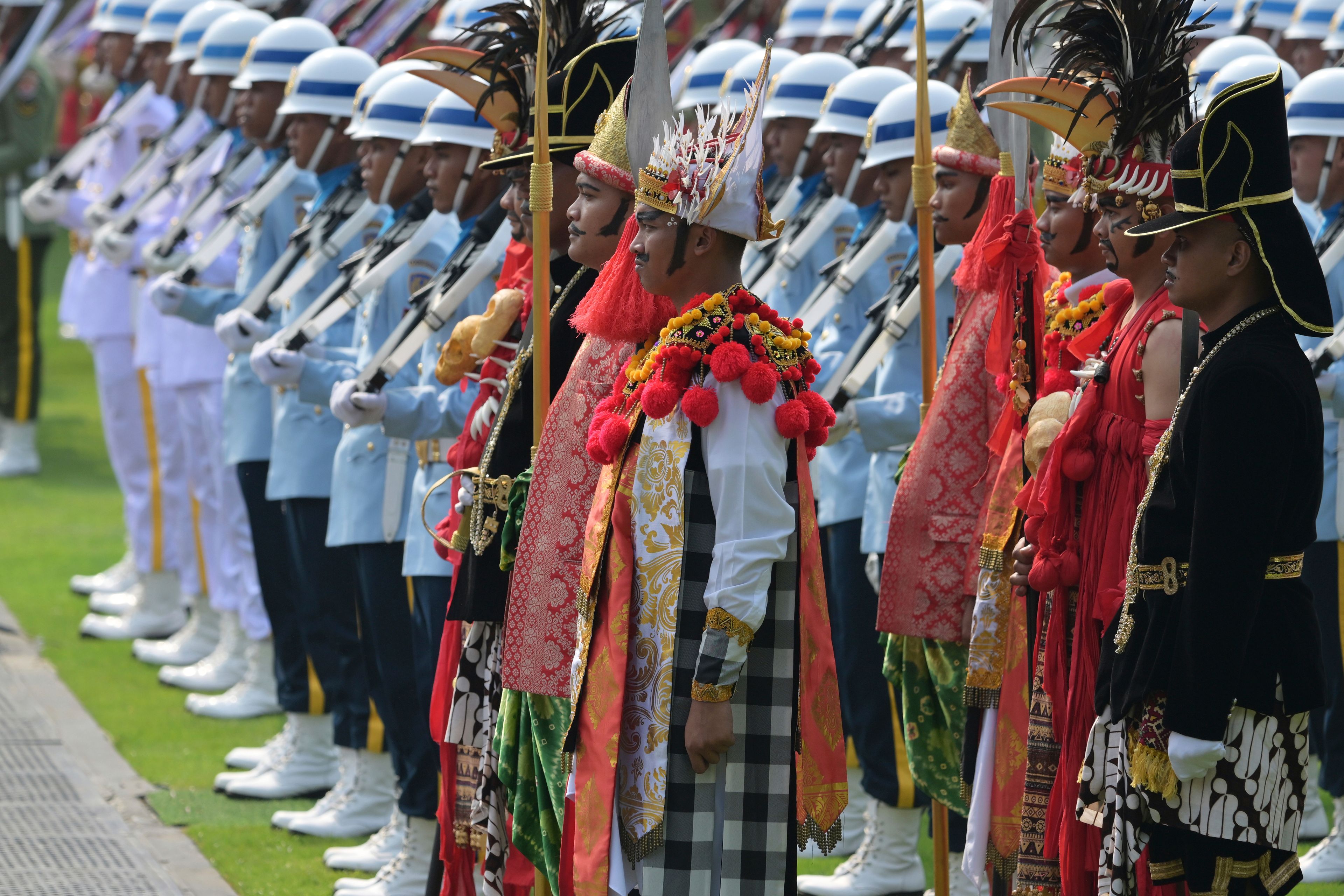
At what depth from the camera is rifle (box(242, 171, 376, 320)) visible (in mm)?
6660

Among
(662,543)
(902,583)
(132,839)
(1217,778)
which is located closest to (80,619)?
(132,839)

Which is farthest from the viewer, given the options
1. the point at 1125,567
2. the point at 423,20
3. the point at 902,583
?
the point at 423,20

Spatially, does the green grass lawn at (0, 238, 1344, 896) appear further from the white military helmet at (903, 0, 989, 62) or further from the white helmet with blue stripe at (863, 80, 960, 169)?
the white military helmet at (903, 0, 989, 62)

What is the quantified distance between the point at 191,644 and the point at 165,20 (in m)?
3.12

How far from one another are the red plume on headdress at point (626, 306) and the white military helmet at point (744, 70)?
3.28 metres

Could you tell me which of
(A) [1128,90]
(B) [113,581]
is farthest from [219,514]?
(A) [1128,90]

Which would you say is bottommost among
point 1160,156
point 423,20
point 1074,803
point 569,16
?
point 1074,803

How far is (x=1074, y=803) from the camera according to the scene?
12.6ft

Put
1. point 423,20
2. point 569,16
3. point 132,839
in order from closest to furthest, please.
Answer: point 569,16 < point 132,839 < point 423,20

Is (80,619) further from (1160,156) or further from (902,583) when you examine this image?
(1160,156)

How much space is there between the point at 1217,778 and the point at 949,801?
153 cm

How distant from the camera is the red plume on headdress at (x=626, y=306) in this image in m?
3.89

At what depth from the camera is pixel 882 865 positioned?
18.7 feet

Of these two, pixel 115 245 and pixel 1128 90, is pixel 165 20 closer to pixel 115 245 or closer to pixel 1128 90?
pixel 115 245
